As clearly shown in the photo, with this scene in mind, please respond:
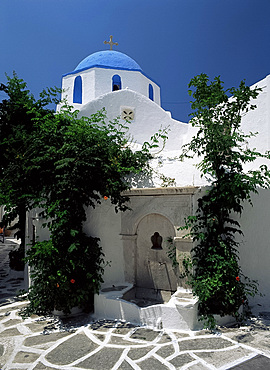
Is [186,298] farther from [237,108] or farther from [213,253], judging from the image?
[237,108]

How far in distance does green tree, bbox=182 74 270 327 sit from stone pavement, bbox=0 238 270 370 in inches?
19.3

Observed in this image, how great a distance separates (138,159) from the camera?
6.15 m

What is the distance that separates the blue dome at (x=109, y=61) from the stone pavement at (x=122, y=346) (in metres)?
11.7

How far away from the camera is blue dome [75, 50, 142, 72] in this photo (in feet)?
44.1

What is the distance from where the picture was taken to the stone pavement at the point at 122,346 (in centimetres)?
357

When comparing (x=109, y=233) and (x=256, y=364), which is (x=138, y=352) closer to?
(x=256, y=364)

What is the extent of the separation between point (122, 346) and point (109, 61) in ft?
42.6

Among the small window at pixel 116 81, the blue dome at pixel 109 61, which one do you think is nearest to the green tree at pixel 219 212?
the small window at pixel 116 81

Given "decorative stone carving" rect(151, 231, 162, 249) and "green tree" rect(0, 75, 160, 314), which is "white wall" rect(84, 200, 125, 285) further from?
"decorative stone carving" rect(151, 231, 162, 249)

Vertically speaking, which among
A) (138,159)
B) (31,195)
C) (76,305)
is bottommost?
(76,305)

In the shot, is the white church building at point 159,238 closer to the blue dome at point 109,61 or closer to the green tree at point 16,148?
the green tree at point 16,148

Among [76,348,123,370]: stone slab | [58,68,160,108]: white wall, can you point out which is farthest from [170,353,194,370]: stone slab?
[58,68,160,108]: white wall

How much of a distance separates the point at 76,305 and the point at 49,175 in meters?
2.55

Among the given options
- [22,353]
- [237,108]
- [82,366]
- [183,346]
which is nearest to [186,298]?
[183,346]
